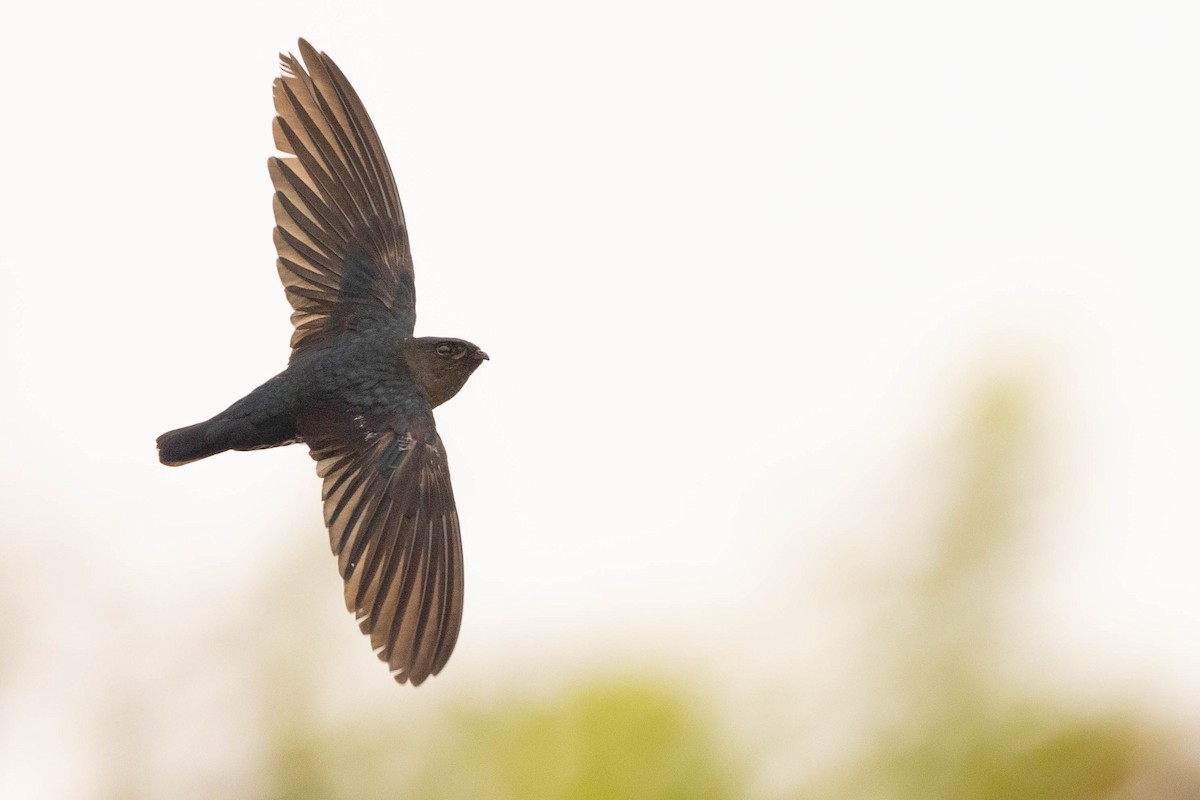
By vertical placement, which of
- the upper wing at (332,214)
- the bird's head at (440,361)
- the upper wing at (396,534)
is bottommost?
the upper wing at (396,534)

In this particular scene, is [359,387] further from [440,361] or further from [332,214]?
[332,214]

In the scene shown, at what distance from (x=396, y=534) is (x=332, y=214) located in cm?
84

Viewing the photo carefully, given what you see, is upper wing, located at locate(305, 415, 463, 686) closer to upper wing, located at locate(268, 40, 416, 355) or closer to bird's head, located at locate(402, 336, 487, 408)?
bird's head, located at locate(402, 336, 487, 408)

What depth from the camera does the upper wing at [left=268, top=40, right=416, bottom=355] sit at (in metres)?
2.69

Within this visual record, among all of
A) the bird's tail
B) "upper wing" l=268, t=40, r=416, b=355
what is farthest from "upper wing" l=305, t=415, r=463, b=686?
"upper wing" l=268, t=40, r=416, b=355

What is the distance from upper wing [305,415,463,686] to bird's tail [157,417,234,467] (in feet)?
0.55

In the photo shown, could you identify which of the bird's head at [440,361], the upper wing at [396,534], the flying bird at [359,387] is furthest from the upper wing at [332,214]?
the upper wing at [396,534]

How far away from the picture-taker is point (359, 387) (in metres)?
2.48

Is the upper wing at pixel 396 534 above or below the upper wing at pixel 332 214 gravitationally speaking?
below

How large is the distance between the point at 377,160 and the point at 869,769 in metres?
3.58

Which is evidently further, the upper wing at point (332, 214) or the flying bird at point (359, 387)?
the upper wing at point (332, 214)

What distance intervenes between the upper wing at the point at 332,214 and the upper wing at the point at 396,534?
0.37m

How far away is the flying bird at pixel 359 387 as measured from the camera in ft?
7.30

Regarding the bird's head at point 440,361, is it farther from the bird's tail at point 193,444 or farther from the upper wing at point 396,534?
the bird's tail at point 193,444
